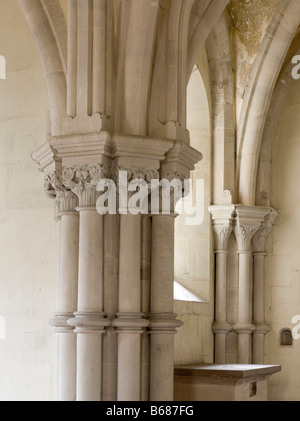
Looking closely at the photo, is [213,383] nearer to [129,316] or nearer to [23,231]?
[129,316]

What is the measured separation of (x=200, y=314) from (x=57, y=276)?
108 inches

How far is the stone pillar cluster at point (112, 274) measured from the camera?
565 cm

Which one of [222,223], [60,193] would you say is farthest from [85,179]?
[222,223]

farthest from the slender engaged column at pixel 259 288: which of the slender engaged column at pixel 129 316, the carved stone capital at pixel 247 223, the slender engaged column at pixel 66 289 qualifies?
the slender engaged column at pixel 66 289

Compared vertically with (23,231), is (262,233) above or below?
above

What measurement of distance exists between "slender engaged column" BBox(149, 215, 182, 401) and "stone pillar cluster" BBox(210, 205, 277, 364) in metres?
2.83

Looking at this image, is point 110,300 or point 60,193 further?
point 60,193

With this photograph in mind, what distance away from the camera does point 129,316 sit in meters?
5.66

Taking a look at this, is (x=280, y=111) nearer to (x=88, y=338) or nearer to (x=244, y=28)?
(x=244, y=28)

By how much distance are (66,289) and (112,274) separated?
354 mm

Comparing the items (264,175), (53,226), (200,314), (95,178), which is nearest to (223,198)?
(264,175)

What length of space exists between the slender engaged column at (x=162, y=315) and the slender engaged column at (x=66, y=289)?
21.5 inches

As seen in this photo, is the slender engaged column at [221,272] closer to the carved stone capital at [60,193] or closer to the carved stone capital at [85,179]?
the carved stone capital at [60,193]

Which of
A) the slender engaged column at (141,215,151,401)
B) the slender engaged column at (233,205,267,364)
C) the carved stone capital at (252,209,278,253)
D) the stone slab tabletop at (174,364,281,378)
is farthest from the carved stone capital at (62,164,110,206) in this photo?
the carved stone capital at (252,209,278,253)
